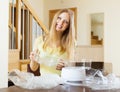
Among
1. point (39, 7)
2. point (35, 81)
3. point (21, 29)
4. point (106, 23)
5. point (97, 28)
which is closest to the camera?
point (35, 81)

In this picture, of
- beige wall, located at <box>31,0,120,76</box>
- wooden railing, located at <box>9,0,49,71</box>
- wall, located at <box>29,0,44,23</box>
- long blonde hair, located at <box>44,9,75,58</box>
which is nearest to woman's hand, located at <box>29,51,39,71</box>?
long blonde hair, located at <box>44,9,75,58</box>

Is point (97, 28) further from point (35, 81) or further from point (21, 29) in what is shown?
point (35, 81)

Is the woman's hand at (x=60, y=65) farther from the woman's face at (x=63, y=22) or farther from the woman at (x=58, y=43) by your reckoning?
the woman's face at (x=63, y=22)

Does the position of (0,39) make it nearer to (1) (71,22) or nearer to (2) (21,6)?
(1) (71,22)

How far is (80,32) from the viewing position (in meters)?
6.18

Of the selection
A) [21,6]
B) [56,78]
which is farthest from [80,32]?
[56,78]

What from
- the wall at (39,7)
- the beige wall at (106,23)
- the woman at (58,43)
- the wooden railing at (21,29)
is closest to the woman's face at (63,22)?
the woman at (58,43)

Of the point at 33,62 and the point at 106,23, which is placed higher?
the point at 106,23

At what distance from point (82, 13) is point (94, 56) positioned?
3.99 feet

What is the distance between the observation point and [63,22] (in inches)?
69.9

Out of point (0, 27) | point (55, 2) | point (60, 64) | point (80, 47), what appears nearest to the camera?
point (60, 64)

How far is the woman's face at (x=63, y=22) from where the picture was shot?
1.77 m

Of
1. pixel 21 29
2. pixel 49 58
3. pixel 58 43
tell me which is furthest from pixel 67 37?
pixel 21 29

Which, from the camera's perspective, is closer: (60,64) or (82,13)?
(60,64)
